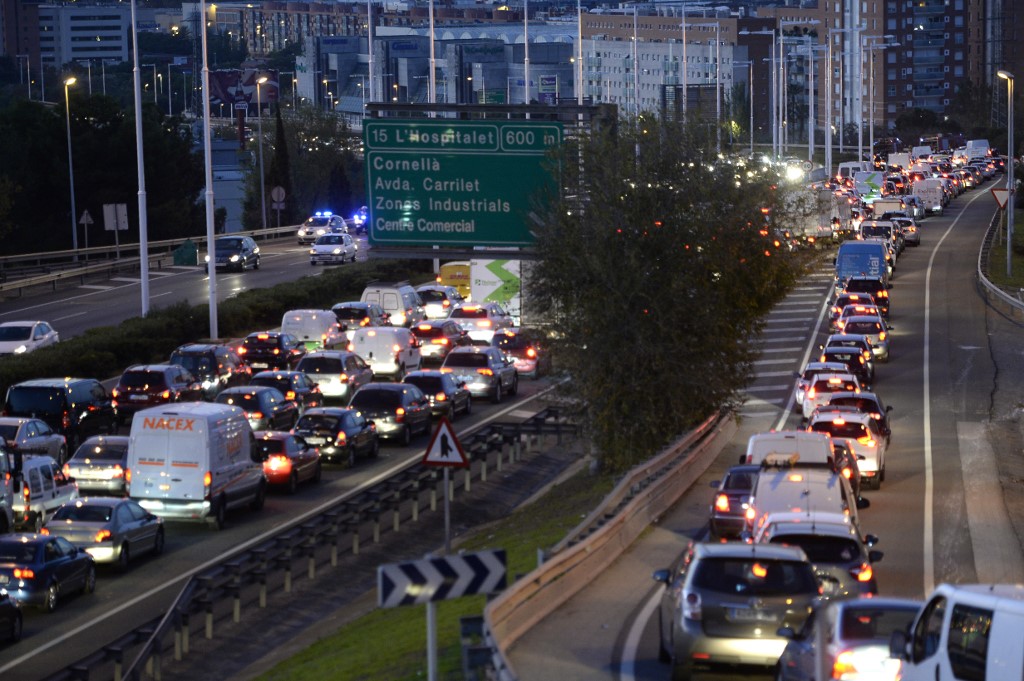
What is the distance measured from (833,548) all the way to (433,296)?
145ft

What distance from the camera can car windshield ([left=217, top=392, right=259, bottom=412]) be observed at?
127 feet

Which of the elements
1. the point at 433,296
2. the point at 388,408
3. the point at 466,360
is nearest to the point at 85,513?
the point at 388,408

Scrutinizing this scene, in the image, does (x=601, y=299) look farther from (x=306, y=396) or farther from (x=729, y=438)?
(x=306, y=396)

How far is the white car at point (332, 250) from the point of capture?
245 feet

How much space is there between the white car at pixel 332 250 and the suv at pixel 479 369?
1122 inches

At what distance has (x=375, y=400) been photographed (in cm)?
3984

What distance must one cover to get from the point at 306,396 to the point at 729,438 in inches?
446

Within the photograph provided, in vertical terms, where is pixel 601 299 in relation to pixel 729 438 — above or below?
above

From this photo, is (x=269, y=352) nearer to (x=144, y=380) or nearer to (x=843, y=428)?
(x=144, y=380)

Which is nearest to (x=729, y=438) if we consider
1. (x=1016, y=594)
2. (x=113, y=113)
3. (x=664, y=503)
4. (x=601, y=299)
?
(x=601, y=299)

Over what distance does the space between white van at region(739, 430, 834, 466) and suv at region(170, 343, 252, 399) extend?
1984cm

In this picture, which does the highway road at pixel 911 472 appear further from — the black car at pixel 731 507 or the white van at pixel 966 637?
the white van at pixel 966 637

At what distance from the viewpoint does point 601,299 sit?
101 feet

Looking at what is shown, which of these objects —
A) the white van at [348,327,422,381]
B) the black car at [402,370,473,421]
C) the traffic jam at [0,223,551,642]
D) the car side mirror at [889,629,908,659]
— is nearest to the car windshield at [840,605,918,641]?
the car side mirror at [889,629,908,659]
